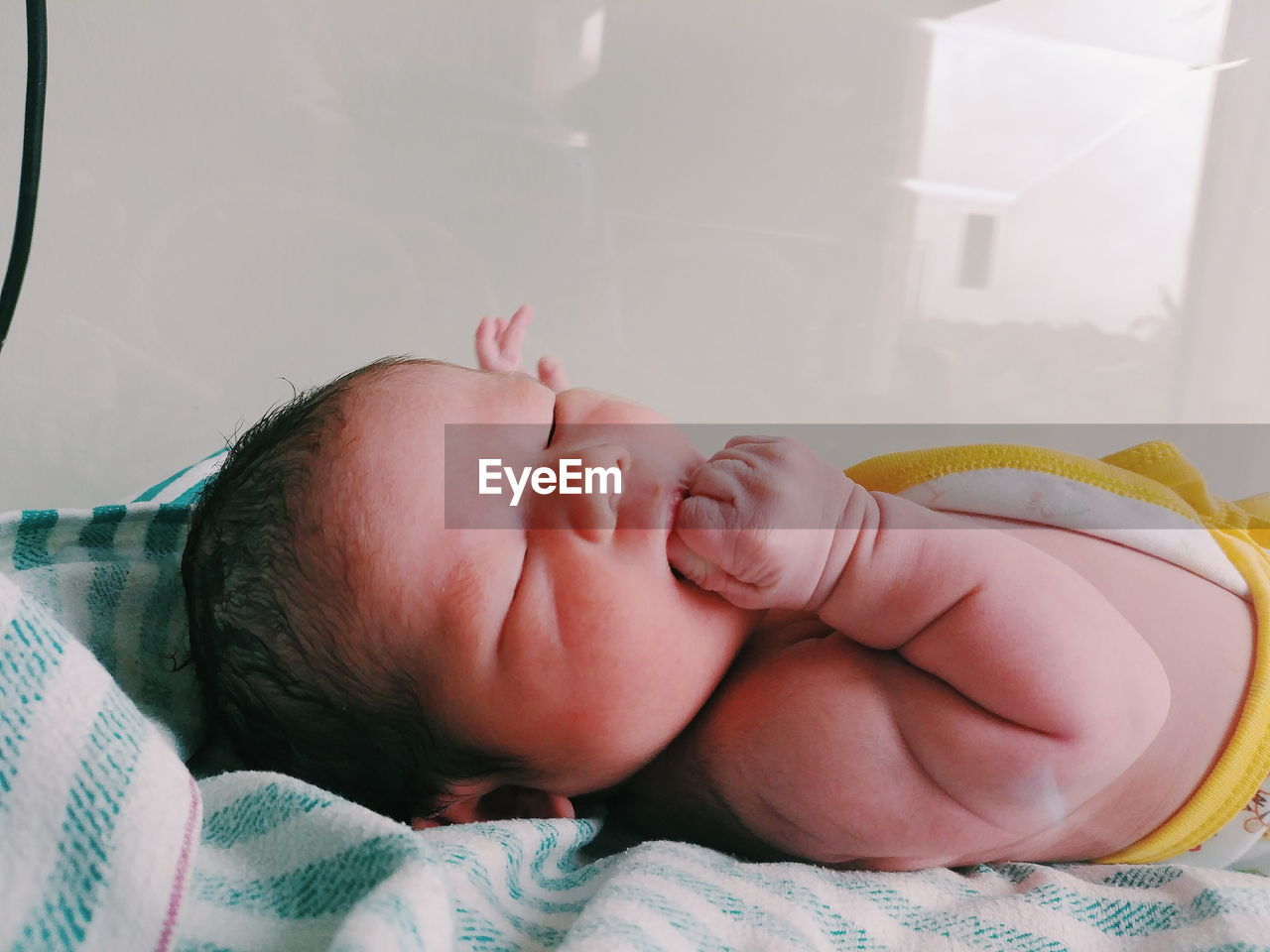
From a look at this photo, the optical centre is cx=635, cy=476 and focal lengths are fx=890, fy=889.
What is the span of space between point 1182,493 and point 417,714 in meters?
0.53

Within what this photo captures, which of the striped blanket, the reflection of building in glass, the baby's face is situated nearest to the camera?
the striped blanket

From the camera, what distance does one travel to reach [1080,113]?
0.65m

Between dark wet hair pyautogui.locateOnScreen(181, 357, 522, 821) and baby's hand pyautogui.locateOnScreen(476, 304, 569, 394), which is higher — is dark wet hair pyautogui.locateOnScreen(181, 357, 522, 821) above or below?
below

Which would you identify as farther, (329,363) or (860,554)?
(329,363)

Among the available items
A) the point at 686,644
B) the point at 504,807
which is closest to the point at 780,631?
the point at 686,644

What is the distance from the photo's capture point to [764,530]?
18.2 inches

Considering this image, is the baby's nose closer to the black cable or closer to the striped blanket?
the striped blanket

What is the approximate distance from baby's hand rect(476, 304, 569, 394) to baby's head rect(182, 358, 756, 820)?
22cm

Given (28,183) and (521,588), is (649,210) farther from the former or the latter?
(28,183)

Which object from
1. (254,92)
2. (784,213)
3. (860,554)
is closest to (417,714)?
(860,554)

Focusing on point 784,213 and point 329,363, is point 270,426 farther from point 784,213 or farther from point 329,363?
point 784,213

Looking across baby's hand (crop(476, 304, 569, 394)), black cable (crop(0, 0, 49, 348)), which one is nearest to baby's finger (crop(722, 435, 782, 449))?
baby's hand (crop(476, 304, 569, 394))

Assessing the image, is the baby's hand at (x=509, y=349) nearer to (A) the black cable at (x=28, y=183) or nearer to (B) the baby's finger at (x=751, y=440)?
(B) the baby's finger at (x=751, y=440)

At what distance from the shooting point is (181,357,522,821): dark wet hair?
1.54ft
